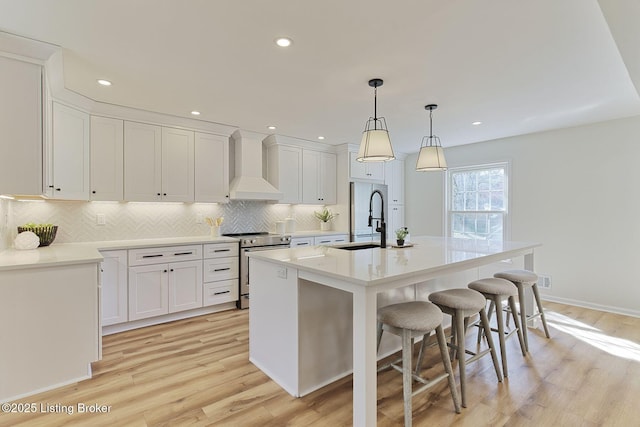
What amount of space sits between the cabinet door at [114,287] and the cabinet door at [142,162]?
72 cm

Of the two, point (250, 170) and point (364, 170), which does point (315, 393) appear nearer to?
point (250, 170)

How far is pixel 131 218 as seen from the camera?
3.76m

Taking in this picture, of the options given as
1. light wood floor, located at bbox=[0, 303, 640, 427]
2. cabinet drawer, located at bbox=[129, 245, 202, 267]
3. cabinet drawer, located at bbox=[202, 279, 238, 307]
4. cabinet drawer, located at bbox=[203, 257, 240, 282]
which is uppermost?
cabinet drawer, located at bbox=[129, 245, 202, 267]

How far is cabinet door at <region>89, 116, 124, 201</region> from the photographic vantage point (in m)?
3.29

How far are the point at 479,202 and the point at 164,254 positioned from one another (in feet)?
15.3

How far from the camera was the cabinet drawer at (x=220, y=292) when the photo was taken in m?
3.73

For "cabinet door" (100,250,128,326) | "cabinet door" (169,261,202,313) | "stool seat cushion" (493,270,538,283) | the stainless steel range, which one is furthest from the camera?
the stainless steel range

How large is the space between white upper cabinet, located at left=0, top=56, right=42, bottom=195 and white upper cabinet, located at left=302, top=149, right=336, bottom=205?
3315 mm

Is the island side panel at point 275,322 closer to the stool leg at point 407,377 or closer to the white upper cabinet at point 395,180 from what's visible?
the stool leg at point 407,377

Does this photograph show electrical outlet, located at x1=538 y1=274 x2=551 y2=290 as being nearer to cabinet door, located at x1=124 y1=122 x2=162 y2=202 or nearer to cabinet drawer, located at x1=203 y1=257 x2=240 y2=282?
cabinet drawer, located at x1=203 y1=257 x2=240 y2=282

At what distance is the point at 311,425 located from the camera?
1818mm

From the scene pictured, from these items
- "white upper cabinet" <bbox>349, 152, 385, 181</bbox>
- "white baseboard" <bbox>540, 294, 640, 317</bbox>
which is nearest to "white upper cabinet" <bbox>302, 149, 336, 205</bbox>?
"white upper cabinet" <bbox>349, 152, 385, 181</bbox>

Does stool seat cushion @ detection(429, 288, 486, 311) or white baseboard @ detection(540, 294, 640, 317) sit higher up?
stool seat cushion @ detection(429, 288, 486, 311)

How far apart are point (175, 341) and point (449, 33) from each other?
3382 mm
